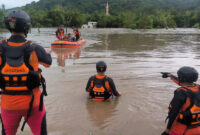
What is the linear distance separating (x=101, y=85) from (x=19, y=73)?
2622 mm

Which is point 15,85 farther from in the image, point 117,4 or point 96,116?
point 117,4

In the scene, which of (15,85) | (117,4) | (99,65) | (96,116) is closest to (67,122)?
(96,116)

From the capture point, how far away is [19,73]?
2258mm

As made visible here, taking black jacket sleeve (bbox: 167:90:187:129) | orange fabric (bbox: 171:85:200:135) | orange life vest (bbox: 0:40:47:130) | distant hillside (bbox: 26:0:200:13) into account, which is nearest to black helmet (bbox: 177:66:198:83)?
orange fabric (bbox: 171:85:200:135)

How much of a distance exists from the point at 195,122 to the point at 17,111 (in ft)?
7.37

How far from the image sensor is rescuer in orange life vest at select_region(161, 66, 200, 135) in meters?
2.58

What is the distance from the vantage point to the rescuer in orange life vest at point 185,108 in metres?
2.58

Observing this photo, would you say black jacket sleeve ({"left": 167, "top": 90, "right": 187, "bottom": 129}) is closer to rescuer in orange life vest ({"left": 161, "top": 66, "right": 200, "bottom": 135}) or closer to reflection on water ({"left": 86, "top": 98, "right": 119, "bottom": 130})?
rescuer in orange life vest ({"left": 161, "top": 66, "right": 200, "bottom": 135})

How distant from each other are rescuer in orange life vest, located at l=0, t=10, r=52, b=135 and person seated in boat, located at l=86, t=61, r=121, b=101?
7.20ft

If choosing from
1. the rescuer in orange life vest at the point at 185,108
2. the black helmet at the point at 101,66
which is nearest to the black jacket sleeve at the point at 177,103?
the rescuer in orange life vest at the point at 185,108

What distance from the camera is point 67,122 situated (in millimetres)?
4039

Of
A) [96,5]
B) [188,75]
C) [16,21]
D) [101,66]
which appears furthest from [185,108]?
[96,5]

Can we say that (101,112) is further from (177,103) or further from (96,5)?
(96,5)

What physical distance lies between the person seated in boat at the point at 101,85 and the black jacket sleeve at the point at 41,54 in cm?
207
